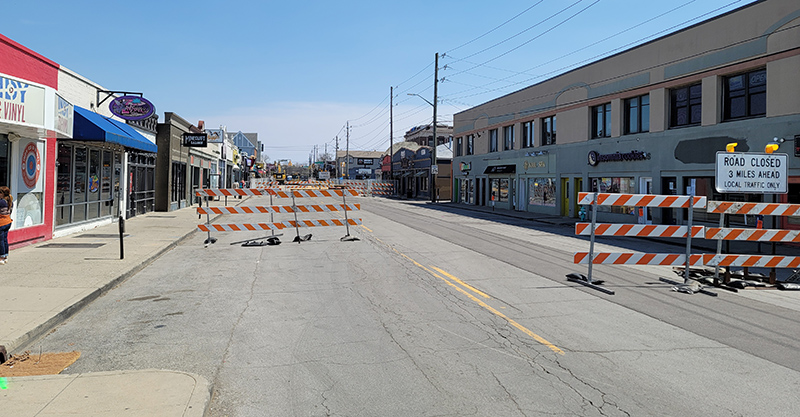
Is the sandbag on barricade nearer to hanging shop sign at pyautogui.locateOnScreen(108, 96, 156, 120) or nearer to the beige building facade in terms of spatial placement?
the beige building facade

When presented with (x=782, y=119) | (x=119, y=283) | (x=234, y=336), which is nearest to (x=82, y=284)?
(x=119, y=283)

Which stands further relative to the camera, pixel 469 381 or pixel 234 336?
pixel 234 336

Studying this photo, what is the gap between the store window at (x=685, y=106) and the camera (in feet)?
75.0

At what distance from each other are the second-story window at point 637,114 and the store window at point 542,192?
23.7 feet

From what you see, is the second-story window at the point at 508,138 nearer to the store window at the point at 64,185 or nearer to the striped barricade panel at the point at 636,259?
Answer: the store window at the point at 64,185

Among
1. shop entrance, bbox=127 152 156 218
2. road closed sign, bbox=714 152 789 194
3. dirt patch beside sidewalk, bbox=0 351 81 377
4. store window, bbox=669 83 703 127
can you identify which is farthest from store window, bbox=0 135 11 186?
store window, bbox=669 83 703 127

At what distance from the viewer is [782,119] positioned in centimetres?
1869

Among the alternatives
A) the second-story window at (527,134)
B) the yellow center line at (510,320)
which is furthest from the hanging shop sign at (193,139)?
the yellow center line at (510,320)

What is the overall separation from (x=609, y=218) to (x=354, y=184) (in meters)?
55.0

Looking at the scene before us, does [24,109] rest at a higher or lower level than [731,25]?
lower

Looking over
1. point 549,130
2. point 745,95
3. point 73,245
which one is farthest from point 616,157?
point 73,245

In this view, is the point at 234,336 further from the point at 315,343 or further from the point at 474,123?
the point at 474,123

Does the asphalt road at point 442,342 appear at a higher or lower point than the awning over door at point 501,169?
lower

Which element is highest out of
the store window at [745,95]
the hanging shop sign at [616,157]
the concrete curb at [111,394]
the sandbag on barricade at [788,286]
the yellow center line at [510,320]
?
the store window at [745,95]
